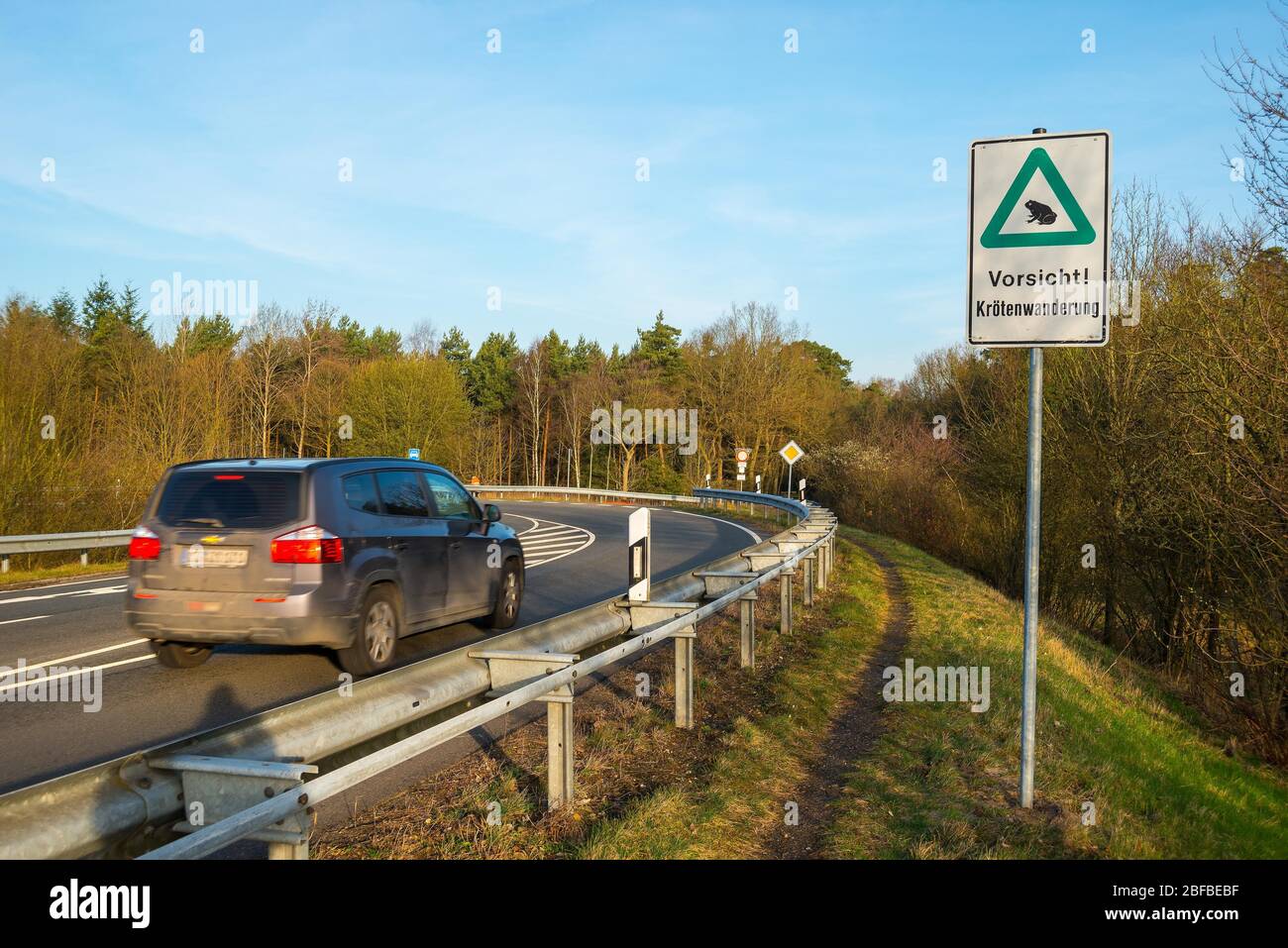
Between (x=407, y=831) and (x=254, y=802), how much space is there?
66.4 inches

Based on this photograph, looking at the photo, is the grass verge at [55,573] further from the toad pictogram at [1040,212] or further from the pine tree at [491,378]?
the pine tree at [491,378]

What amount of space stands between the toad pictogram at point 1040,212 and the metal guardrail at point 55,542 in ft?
50.4

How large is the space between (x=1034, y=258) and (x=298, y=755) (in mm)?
4683

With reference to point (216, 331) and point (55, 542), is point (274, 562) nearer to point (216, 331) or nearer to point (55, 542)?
point (55, 542)

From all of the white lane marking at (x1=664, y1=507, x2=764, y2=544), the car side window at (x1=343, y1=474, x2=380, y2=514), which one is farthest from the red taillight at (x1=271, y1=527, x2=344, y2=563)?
the white lane marking at (x1=664, y1=507, x2=764, y2=544)

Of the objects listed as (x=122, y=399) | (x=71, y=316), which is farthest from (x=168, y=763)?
(x=71, y=316)

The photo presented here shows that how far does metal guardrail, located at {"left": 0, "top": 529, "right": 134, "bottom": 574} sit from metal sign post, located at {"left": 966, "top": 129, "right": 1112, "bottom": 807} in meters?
15.1

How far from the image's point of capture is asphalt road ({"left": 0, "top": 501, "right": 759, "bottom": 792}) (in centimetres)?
626

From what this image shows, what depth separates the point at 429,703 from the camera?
4.73m

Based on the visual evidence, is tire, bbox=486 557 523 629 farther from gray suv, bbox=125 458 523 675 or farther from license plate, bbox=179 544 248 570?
license plate, bbox=179 544 248 570

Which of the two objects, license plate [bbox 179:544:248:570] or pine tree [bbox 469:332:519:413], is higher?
pine tree [bbox 469:332:519:413]

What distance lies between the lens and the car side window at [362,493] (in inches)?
316

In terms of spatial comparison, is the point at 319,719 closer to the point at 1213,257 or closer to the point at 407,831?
the point at 407,831

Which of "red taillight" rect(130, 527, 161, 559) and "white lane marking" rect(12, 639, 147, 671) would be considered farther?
"white lane marking" rect(12, 639, 147, 671)
